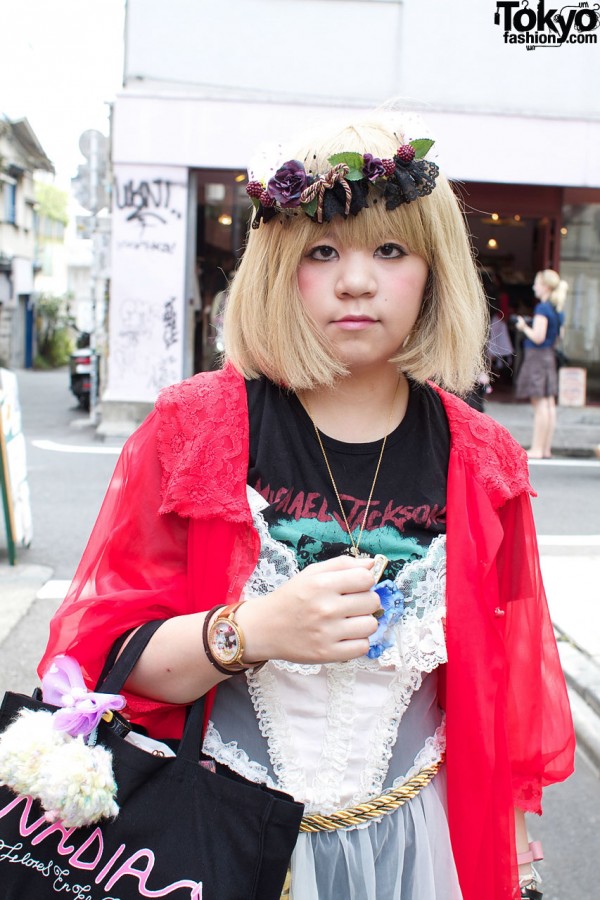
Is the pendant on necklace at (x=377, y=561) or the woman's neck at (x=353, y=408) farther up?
the woman's neck at (x=353, y=408)

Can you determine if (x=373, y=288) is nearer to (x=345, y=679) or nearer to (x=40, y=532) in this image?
(x=345, y=679)

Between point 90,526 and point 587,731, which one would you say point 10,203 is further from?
point 587,731

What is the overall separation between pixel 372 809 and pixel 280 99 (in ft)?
36.5

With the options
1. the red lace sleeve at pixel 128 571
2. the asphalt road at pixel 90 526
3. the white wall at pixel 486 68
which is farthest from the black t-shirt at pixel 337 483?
the white wall at pixel 486 68

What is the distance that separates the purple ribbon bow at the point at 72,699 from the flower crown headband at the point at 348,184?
748 mm

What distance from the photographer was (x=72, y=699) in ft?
3.92

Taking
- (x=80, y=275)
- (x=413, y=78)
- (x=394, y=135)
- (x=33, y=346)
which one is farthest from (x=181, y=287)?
(x=80, y=275)

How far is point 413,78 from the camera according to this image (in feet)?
37.8

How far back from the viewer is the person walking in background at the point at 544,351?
9.65m

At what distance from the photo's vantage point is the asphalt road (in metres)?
3.03

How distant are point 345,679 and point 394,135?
0.87 m

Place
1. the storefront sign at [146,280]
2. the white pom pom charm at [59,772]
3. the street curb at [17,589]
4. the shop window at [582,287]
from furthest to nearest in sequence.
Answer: the shop window at [582,287], the storefront sign at [146,280], the street curb at [17,589], the white pom pom charm at [59,772]

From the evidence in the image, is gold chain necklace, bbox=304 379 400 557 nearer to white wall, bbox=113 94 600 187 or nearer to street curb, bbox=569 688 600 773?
street curb, bbox=569 688 600 773

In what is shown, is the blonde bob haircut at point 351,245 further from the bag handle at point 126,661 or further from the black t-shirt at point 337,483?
the bag handle at point 126,661
